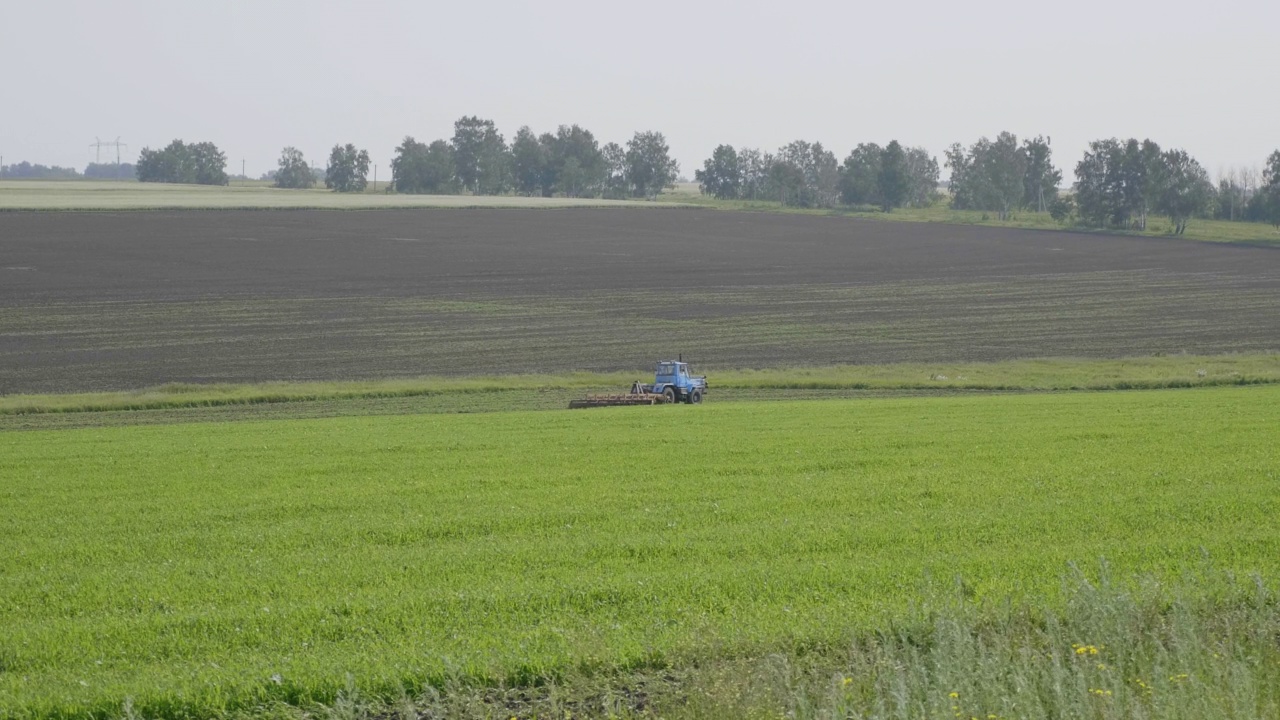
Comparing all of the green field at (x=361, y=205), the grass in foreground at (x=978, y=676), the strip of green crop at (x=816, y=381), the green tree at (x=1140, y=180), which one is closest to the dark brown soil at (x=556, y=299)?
the strip of green crop at (x=816, y=381)

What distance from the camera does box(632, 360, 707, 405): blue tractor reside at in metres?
39.8

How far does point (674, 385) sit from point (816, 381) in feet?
26.4

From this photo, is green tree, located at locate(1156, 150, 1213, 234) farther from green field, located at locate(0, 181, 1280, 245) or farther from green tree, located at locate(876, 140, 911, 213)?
green tree, located at locate(876, 140, 911, 213)

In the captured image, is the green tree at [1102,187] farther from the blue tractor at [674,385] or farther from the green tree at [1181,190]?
the blue tractor at [674,385]

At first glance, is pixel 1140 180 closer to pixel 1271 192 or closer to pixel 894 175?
pixel 1271 192

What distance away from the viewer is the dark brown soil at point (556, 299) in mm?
54438

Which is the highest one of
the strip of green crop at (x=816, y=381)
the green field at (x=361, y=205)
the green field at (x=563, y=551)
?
the green field at (x=361, y=205)

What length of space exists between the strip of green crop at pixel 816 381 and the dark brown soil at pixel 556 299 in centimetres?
308

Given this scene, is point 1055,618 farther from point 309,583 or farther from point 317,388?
point 317,388

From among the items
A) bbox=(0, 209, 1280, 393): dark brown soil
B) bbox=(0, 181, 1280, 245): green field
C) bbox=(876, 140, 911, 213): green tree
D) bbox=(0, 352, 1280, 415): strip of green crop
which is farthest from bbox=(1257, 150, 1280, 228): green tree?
bbox=(0, 352, 1280, 415): strip of green crop

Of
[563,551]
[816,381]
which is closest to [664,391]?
[816,381]

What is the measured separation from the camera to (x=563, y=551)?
12922 mm

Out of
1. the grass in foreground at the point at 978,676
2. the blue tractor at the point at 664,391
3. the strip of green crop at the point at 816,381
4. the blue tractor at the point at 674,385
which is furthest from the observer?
the strip of green crop at the point at 816,381

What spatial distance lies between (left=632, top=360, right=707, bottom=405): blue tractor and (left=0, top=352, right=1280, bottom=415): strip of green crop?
5418mm
